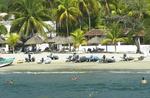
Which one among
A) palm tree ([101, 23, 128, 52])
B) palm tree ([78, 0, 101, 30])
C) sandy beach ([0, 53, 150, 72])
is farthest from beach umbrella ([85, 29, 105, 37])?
sandy beach ([0, 53, 150, 72])

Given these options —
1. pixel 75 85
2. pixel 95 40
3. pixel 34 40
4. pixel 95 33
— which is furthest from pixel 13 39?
pixel 75 85

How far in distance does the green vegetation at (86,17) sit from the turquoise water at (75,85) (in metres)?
18.9

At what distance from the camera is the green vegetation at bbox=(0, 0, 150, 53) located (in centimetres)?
7550

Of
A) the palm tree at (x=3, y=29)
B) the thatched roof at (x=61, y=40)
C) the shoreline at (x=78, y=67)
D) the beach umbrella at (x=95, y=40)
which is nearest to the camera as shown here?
the shoreline at (x=78, y=67)

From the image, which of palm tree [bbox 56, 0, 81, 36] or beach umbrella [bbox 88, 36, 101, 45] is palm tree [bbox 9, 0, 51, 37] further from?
beach umbrella [bbox 88, 36, 101, 45]

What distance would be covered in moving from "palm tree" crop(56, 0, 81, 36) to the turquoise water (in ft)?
86.8

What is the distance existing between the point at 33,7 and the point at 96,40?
38.6 ft

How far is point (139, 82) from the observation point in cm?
4719

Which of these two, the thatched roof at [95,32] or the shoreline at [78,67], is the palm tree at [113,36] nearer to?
the thatched roof at [95,32]

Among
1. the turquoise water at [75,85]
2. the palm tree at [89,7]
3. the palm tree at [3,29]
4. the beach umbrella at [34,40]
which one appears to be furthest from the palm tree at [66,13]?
the turquoise water at [75,85]

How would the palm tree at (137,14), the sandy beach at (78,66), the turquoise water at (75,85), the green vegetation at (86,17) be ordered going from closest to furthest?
the turquoise water at (75,85)
the sandy beach at (78,66)
the palm tree at (137,14)
the green vegetation at (86,17)

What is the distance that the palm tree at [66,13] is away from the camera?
271ft

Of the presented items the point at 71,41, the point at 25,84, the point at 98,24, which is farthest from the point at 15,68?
the point at 98,24

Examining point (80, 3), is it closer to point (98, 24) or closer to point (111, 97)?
point (98, 24)
